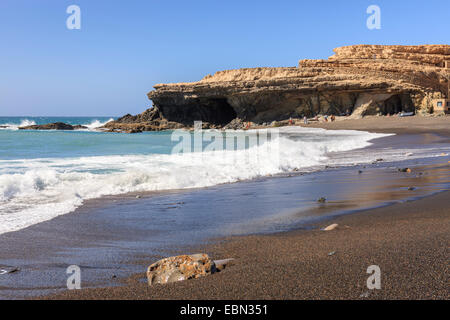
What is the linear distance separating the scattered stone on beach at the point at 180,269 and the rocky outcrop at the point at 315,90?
39296 millimetres

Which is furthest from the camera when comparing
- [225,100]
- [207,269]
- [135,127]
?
[225,100]

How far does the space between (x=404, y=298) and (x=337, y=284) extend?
390 mm

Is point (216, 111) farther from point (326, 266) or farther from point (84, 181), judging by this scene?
point (326, 266)

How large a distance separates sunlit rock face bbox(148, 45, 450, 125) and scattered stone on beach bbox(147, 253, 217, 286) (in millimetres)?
39153

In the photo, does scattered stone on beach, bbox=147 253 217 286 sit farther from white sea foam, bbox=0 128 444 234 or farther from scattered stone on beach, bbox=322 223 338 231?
white sea foam, bbox=0 128 444 234

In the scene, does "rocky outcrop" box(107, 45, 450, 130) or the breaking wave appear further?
"rocky outcrop" box(107, 45, 450, 130)

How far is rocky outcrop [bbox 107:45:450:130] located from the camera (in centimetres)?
4084

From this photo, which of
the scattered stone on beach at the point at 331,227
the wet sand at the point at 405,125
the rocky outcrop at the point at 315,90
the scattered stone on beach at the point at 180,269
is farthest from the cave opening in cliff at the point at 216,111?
the scattered stone on beach at the point at 180,269

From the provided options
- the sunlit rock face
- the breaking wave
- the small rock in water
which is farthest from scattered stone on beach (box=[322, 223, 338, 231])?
the sunlit rock face

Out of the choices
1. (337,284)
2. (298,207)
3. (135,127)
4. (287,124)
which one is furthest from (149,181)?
(135,127)

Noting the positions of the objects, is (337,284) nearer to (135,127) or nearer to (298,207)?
(298,207)

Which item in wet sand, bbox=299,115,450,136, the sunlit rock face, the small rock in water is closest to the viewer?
the small rock in water

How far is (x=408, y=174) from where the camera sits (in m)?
8.47

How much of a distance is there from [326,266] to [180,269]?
3.37 ft
